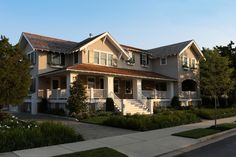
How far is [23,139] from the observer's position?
11.1 m

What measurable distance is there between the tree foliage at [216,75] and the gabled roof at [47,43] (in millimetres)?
16945

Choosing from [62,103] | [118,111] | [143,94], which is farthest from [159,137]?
[143,94]

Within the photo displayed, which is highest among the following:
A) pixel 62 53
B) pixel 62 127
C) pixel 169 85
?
pixel 62 53

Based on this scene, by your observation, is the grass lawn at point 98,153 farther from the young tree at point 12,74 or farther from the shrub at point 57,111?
the shrub at point 57,111

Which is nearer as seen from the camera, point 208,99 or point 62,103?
point 62,103

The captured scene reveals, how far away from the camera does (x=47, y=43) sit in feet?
101

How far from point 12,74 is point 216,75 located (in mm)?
26888

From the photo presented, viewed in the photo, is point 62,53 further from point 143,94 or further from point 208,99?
point 208,99

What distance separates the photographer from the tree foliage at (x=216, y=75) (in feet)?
116

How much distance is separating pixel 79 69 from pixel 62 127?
13126mm

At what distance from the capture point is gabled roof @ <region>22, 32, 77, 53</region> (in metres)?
29.3

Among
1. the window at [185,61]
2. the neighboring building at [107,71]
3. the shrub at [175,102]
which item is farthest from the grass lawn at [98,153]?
the window at [185,61]

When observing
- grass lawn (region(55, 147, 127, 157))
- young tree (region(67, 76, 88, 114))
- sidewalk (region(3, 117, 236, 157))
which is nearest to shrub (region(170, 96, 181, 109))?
young tree (region(67, 76, 88, 114))

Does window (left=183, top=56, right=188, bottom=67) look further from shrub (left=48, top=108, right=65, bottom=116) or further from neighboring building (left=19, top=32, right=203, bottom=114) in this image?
shrub (left=48, top=108, right=65, bottom=116)
